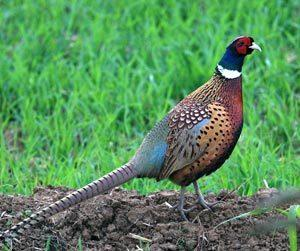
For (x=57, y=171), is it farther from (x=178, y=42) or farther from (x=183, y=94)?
(x=178, y=42)

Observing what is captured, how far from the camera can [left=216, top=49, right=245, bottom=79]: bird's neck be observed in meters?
5.44

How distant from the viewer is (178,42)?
8594 mm

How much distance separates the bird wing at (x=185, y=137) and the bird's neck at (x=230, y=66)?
0.24 metres

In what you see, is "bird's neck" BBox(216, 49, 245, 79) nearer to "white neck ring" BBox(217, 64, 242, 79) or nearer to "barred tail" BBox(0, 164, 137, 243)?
"white neck ring" BBox(217, 64, 242, 79)

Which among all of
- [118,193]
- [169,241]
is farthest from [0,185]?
[169,241]

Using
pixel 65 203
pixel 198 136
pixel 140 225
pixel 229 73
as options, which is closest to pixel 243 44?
pixel 229 73

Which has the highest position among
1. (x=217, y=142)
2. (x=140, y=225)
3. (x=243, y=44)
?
(x=243, y=44)

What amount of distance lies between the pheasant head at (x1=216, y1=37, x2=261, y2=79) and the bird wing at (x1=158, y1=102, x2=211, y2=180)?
26 cm

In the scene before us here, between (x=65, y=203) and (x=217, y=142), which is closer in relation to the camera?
(x=65, y=203)

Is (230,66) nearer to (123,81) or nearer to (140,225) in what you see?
(140,225)

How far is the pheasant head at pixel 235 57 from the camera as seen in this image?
544cm

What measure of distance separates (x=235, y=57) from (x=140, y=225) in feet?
3.70

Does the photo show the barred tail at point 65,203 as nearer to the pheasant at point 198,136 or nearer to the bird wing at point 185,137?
the pheasant at point 198,136

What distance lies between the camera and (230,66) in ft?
17.9
